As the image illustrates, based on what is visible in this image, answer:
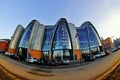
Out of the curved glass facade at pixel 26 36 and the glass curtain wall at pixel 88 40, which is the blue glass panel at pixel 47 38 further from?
the glass curtain wall at pixel 88 40

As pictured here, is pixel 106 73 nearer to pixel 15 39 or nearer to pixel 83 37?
pixel 83 37

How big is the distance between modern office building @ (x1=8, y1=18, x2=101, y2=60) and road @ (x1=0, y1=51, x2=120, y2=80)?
15 centimetres

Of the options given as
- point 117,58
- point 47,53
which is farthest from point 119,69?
point 47,53

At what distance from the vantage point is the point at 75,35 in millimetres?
1939

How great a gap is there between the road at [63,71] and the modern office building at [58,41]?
0.15m

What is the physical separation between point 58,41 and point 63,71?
411 mm

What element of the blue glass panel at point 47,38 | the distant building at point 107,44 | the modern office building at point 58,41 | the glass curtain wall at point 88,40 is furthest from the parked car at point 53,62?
the distant building at point 107,44

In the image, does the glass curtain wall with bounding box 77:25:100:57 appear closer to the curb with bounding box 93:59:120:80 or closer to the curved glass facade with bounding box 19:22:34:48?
the curb with bounding box 93:59:120:80

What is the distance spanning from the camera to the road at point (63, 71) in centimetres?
177

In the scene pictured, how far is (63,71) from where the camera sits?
1.84 meters

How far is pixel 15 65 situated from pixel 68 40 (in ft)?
2.63

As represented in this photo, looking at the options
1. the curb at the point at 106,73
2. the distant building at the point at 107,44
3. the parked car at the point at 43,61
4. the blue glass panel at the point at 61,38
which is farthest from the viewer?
the blue glass panel at the point at 61,38

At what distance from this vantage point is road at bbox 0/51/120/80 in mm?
1772

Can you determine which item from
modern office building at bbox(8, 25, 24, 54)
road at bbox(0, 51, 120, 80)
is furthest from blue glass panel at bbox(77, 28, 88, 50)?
modern office building at bbox(8, 25, 24, 54)
